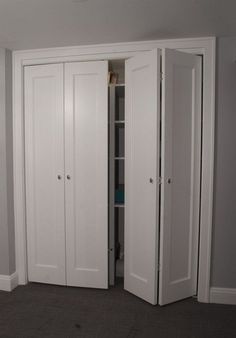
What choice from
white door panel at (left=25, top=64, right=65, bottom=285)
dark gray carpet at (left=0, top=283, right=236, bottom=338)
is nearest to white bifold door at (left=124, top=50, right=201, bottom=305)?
dark gray carpet at (left=0, top=283, right=236, bottom=338)

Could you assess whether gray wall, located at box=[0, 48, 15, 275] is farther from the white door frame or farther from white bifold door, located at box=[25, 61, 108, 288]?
white bifold door, located at box=[25, 61, 108, 288]

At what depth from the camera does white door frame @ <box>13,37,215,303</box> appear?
2346 millimetres

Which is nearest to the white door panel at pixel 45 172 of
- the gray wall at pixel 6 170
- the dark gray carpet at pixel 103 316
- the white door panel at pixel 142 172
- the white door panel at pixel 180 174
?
the gray wall at pixel 6 170

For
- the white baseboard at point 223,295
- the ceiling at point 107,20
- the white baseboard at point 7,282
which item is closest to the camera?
the ceiling at point 107,20

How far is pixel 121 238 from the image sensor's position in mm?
3086

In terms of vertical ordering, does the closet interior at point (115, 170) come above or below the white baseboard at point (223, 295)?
above

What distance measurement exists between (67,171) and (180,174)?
1027 mm

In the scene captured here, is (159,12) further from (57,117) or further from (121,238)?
(121,238)

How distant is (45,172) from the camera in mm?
2674

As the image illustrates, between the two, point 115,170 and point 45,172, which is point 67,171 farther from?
point 115,170

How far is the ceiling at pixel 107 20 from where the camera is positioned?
1.80 metres

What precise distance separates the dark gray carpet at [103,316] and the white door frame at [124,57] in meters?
0.24

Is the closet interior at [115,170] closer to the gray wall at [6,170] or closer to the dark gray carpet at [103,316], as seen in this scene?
the dark gray carpet at [103,316]

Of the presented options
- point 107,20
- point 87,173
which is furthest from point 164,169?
point 107,20
